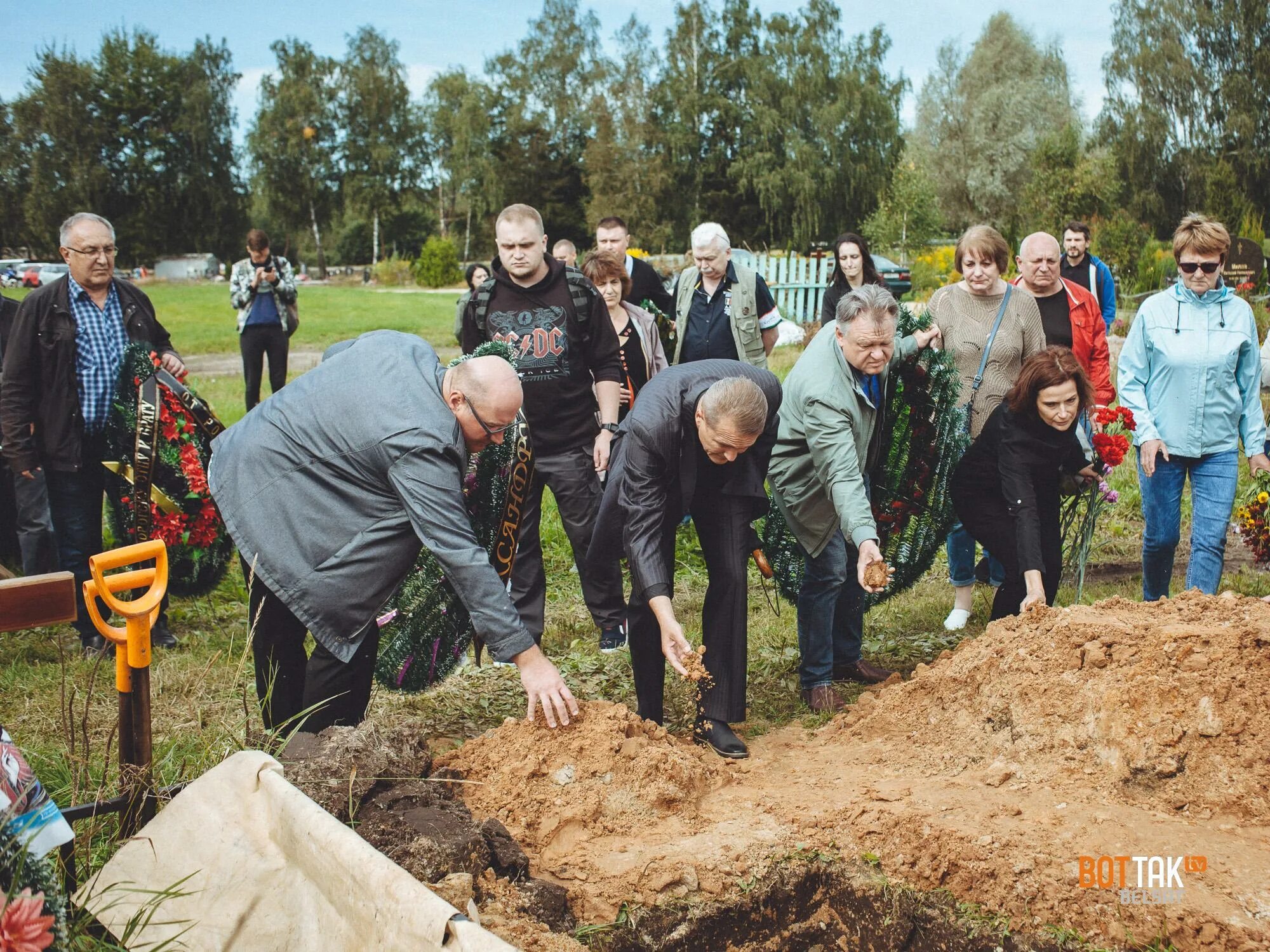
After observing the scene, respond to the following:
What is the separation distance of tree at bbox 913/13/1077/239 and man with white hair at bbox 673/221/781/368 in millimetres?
38375

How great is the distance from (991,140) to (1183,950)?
50.6 metres

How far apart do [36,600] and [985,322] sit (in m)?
4.46

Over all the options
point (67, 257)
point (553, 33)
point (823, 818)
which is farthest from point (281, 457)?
point (553, 33)

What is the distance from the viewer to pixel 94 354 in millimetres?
5406

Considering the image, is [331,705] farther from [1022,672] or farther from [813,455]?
[1022,672]

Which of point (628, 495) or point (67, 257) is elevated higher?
point (67, 257)

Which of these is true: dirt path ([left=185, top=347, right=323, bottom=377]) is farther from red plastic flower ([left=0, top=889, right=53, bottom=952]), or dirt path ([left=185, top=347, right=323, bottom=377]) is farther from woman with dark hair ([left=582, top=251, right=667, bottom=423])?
red plastic flower ([left=0, top=889, right=53, bottom=952])

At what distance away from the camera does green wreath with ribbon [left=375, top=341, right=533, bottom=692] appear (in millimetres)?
4590

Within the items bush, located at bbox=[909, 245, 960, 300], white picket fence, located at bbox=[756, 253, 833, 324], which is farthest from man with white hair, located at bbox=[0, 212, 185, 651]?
bush, located at bbox=[909, 245, 960, 300]

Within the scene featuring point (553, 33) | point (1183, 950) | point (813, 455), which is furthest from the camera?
point (553, 33)

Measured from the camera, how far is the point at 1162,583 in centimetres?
539

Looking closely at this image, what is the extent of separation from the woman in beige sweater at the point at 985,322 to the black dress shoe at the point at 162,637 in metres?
4.29

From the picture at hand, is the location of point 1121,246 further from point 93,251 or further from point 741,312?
point 93,251

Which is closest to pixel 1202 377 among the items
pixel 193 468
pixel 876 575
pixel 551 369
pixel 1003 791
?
pixel 876 575
